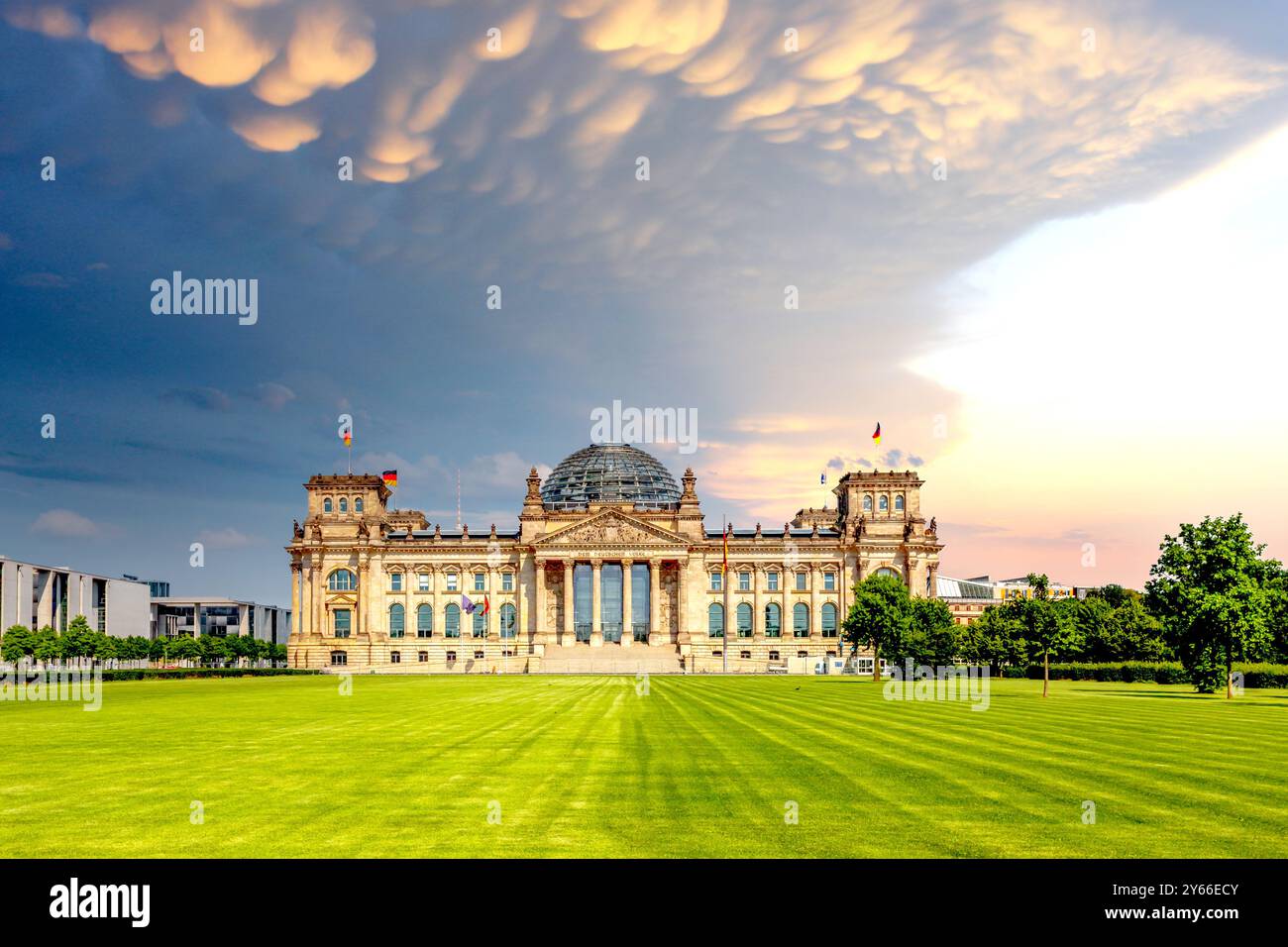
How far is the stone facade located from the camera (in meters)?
160

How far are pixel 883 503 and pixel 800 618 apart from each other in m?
24.7

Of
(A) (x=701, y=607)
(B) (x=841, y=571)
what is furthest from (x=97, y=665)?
(B) (x=841, y=571)

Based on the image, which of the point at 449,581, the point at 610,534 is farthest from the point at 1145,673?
the point at 449,581

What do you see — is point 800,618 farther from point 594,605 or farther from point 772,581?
point 594,605

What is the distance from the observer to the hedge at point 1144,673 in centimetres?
8381

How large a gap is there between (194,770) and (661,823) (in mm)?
15154

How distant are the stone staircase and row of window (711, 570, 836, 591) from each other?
14.6 meters

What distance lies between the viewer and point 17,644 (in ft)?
368

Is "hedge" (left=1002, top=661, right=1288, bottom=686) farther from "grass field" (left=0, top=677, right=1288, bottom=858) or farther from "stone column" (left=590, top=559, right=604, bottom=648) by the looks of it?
"stone column" (left=590, top=559, right=604, bottom=648)


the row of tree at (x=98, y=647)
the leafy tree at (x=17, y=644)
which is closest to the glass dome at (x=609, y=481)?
the row of tree at (x=98, y=647)
